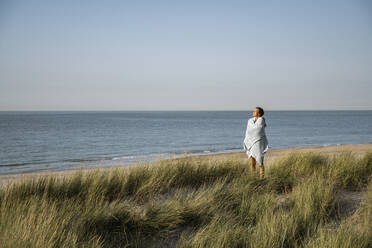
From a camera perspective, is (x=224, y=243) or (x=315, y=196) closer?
(x=224, y=243)

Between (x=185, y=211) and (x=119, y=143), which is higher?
(x=185, y=211)

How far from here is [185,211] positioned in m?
4.74

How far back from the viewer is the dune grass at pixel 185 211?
12.0 ft

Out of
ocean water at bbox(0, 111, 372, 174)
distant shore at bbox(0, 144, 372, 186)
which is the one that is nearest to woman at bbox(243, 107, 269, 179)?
distant shore at bbox(0, 144, 372, 186)

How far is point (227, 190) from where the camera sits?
5684 millimetres

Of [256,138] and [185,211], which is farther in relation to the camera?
[256,138]

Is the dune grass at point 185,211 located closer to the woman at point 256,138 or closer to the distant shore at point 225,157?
the woman at point 256,138

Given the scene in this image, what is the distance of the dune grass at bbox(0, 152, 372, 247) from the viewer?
3.64m

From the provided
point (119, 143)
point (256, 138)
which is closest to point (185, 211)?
point (256, 138)

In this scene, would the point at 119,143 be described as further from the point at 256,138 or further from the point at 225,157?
the point at 256,138

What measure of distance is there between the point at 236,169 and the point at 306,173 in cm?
184

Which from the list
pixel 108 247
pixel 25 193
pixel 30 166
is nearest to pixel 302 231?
pixel 108 247

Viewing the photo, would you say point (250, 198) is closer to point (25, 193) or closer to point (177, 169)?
point (177, 169)

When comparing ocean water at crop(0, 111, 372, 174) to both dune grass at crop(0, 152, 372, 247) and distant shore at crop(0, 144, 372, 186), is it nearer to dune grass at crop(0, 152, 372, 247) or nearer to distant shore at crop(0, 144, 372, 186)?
distant shore at crop(0, 144, 372, 186)
